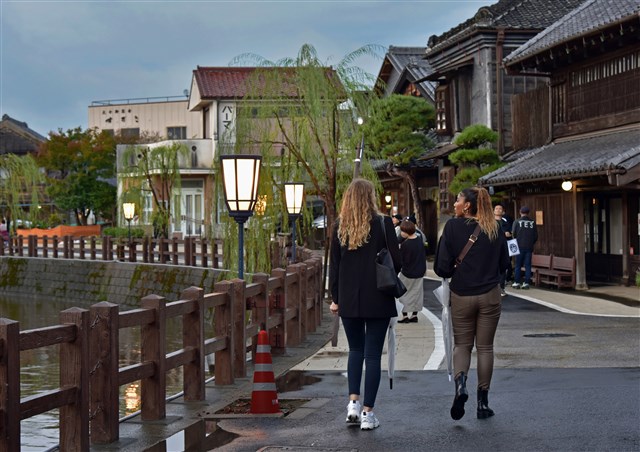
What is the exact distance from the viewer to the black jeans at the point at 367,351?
7816 mm

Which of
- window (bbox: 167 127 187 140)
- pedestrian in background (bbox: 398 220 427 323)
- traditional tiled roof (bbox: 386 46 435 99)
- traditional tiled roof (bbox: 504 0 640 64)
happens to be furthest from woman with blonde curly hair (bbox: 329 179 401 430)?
window (bbox: 167 127 187 140)

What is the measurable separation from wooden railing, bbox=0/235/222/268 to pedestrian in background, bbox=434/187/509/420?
18.3 metres

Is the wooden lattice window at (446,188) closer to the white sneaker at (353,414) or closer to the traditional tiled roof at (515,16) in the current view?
the traditional tiled roof at (515,16)

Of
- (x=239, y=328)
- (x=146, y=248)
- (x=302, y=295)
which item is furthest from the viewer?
(x=146, y=248)

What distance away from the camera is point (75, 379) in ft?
24.3

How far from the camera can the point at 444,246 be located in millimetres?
8242

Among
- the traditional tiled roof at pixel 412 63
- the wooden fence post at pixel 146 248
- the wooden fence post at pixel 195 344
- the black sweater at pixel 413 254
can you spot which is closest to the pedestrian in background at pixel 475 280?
the wooden fence post at pixel 195 344

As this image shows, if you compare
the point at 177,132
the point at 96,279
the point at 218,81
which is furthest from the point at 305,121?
the point at 177,132

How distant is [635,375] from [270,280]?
4.48m

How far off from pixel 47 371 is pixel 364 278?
36.4 ft

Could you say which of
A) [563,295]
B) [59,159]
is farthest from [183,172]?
[563,295]

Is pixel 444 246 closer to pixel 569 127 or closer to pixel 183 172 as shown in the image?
pixel 569 127

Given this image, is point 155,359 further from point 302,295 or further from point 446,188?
point 446,188

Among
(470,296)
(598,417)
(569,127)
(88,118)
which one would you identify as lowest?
(598,417)
